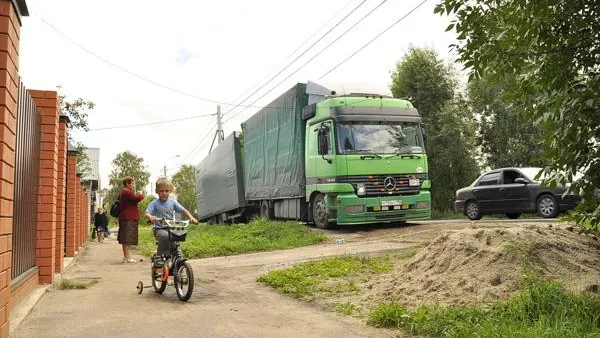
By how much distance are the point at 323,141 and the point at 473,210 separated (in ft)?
20.4

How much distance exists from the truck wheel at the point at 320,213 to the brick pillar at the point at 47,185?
25.8ft

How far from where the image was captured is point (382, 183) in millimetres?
13773

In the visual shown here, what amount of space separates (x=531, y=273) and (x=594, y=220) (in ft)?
3.62

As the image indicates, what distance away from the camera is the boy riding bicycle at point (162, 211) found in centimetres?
698

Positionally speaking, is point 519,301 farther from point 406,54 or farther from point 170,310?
point 406,54

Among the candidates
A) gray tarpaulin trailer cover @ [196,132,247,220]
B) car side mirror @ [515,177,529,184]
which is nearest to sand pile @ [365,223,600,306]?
car side mirror @ [515,177,529,184]

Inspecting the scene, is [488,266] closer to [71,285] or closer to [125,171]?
[71,285]

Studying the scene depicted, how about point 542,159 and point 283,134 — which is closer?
point 542,159

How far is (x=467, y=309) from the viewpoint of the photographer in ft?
15.9

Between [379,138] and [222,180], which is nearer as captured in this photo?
[379,138]

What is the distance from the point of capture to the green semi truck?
44.5ft

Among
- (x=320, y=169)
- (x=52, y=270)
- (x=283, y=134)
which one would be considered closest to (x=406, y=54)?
(x=283, y=134)

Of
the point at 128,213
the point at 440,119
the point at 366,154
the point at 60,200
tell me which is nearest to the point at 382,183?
the point at 366,154

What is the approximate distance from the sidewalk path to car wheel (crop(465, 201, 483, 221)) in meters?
10.7
